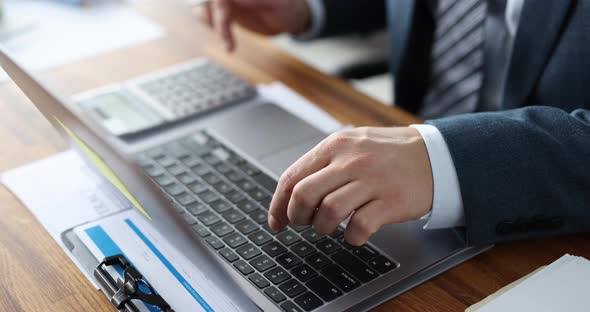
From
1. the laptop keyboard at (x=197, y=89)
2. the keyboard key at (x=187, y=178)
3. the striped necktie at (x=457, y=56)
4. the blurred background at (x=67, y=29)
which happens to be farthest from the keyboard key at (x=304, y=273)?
the striped necktie at (x=457, y=56)

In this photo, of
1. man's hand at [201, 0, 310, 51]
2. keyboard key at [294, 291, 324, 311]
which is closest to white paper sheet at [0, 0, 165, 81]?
man's hand at [201, 0, 310, 51]

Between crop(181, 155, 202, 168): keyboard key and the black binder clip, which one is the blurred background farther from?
the black binder clip

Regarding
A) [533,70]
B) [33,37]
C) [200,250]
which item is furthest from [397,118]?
[33,37]

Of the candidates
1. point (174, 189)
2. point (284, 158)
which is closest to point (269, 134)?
point (284, 158)

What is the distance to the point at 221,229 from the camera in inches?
27.9

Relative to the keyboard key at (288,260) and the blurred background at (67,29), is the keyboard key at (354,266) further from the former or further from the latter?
the blurred background at (67,29)

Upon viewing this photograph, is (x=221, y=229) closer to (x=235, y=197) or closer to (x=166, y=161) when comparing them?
(x=235, y=197)

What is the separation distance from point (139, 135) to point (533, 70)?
0.53 metres

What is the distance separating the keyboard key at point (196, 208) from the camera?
0.74 metres

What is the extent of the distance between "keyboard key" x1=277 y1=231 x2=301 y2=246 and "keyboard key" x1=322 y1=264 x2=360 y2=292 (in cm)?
5

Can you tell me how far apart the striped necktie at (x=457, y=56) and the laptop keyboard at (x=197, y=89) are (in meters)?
0.38

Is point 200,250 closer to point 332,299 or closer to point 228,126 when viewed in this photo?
point 332,299

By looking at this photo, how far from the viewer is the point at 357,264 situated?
661 millimetres

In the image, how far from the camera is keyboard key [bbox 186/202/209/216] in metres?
0.74
